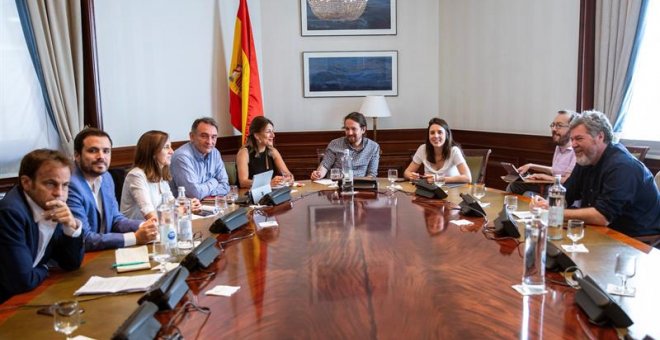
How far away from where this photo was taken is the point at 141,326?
54.0 inches

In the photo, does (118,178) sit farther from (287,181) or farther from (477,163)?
(477,163)

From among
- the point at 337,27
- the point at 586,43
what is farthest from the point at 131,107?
the point at 586,43

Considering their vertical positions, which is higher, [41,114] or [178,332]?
[41,114]

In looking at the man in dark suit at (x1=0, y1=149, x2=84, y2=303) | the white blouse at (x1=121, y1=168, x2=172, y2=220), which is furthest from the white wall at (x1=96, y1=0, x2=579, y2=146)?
the man in dark suit at (x1=0, y1=149, x2=84, y2=303)

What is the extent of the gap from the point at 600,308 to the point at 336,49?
538 centimetres

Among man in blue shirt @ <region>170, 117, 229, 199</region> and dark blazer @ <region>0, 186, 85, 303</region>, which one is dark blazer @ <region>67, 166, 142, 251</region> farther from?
man in blue shirt @ <region>170, 117, 229, 199</region>

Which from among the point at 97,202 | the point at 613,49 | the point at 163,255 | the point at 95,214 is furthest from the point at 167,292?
the point at 613,49

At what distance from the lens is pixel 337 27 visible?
251 inches

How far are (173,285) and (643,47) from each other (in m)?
4.36

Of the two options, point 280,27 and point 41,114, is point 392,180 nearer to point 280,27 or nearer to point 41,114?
point 41,114

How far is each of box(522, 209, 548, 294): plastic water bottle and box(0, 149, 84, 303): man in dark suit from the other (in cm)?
173

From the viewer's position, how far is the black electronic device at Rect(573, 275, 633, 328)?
1.44 meters

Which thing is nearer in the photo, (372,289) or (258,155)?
(372,289)

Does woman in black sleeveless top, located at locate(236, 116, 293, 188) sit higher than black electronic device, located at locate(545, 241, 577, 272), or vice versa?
woman in black sleeveless top, located at locate(236, 116, 293, 188)
